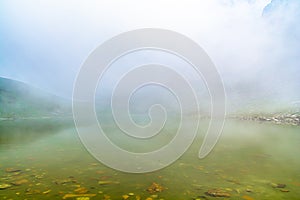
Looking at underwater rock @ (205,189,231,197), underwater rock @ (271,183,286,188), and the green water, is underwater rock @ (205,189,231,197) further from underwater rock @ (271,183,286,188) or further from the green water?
underwater rock @ (271,183,286,188)

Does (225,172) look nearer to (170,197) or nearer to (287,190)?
(287,190)

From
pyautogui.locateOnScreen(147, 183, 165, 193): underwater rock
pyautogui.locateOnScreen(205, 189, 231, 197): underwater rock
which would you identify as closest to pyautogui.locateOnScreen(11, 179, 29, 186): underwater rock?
pyautogui.locateOnScreen(147, 183, 165, 193): underwater rock

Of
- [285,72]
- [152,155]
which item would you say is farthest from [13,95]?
[285,72]

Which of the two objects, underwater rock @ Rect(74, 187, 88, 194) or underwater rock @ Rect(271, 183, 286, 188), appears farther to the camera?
underwater rock @ Rect(271, 183, 286, 188)

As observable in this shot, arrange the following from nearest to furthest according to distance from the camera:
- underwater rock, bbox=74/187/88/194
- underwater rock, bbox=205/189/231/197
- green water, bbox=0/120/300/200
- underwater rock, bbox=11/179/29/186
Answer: underwater rock, bbox=205/189/231/197 → green water, bbox=0/120/300/200 → underwater rock, bbox=74/187/88/194 → underwater rock, bbox=11/179/29/186

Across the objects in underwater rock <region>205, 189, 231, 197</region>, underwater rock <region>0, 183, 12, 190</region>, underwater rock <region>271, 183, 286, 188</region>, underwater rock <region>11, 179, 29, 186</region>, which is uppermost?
underwater rock <region>271, 183, 286, 188</region>

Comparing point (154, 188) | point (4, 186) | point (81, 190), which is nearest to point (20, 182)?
point (4, 186)

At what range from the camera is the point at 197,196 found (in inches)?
376

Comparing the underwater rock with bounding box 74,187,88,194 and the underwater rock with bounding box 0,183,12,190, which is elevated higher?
the underwater rock with bounding box 74,187,88,194

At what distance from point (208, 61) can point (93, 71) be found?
22.8 feet

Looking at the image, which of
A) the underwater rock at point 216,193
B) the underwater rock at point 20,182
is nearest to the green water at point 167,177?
the underwater rock at point 20,182

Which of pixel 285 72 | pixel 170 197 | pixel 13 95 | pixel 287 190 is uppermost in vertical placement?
pixel 285 72

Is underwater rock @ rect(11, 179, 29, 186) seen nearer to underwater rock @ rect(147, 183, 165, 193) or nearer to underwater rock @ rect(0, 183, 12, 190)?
underwater rock @ rect(0, 183, 12, 190)

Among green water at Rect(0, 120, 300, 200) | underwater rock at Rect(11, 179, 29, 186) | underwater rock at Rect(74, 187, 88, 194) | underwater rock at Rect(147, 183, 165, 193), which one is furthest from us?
underwater rock at Rect(11, 179, 29, 186)
